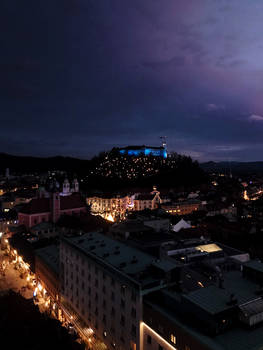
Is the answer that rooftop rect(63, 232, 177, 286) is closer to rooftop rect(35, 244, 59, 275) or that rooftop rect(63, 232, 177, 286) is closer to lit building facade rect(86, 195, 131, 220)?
rooftop rect(35, 244, 59, 275)

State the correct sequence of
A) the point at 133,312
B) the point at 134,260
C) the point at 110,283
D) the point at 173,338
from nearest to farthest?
the point at 173,338 < the point at 133,312 < the point at 110,283 < the point at 134,260

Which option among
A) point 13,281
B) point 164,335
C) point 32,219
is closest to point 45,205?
point 32,219

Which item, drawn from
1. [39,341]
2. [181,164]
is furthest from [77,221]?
[181,164]

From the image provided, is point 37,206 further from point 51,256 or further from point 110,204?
point 110,204

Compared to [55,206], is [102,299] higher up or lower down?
lower down

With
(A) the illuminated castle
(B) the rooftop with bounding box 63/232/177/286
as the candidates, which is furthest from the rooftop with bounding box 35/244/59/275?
(A) the illuminated castle

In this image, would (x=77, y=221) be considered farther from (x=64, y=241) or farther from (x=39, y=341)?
(x=39, y=341)
